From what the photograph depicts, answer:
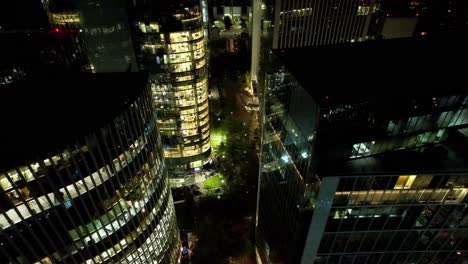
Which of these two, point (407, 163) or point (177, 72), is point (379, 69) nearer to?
point (407, 163)

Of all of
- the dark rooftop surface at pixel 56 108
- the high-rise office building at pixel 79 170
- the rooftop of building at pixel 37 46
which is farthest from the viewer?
the rooftop of building at pixel 37 46

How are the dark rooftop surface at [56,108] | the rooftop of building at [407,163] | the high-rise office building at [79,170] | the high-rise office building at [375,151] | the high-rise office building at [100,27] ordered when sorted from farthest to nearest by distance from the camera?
the high-rise office building at [100,27] → the high-rise office building at [375,151] → the rooftop of building at [407,163] → the dark rooftop surface at [56,108] → the high-rise office building at [79,170]

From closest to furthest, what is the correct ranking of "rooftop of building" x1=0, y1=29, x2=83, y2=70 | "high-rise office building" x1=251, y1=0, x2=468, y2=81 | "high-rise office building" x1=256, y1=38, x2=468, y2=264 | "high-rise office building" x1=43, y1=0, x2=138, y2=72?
"high-rise office building" x1=256, y1=38, x2=468, y2=264 → "high-rise office building" x1=43, y1=0, x2=138, y2=72 → "rooftop of building" x1=0, y1=29, x2=83, y2=70 → "high-rise office building" x1=251, y1=0, x2=468, y2=81

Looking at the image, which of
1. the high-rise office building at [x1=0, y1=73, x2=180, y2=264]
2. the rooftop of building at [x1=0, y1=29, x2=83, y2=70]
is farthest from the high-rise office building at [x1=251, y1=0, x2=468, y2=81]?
the rooftop of building at [x1=0, y1=29, x2=83, y2=70]

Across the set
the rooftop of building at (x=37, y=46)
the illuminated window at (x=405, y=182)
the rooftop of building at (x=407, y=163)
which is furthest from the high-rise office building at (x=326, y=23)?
the illuminated window at (x=405, y=182)

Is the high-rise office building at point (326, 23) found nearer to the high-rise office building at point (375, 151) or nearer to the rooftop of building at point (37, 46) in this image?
the high-rise office building at point (375, 151)

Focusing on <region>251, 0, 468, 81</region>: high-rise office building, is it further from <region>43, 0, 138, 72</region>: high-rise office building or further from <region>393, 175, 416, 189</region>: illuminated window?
<region>393, 175, 416, 189</region>: illuminated window

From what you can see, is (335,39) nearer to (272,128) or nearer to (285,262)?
(272,128)

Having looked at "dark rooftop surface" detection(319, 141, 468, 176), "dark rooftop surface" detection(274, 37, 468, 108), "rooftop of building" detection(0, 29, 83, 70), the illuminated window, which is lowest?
the illuminated window
